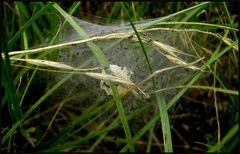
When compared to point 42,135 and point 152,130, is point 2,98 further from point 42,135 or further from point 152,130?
point 152,130

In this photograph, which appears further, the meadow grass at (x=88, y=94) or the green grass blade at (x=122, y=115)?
the meadow grass at (x=88, y=94)

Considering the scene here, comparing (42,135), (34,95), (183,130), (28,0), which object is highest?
(28,0)

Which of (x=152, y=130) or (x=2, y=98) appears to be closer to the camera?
(x=2, y=98)

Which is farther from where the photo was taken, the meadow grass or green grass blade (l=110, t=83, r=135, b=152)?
the meadow grass

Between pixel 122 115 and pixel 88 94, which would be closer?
pixel 122 115

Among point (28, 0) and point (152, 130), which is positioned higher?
point (28, 0)

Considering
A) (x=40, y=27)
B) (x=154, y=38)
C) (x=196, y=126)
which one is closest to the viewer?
(x=154, y=38)

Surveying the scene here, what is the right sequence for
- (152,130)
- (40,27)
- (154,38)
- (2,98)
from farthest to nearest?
(40,27)
(152,130)
(2,98)
(154,38)

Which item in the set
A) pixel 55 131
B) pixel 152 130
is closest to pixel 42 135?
pixel 55 131
